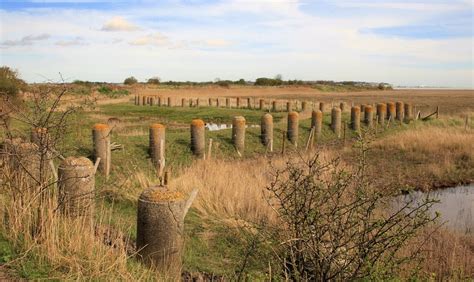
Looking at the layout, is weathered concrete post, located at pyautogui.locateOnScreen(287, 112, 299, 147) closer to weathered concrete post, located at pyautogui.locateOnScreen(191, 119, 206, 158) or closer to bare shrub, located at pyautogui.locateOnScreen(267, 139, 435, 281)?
weathered concrete post, located at pyautogui.locateOnScreen(191, 119, 206, 158)

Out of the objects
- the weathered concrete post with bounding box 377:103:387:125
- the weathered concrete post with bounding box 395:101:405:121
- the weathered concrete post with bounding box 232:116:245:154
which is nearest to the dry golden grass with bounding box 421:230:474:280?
the weathered concrete post with bounding box 232:116:245:154

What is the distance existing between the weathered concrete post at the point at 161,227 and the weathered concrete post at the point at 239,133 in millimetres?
9640

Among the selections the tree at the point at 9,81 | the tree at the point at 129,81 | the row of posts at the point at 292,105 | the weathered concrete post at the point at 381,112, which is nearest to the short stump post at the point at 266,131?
the row of posts at the point at 292,105

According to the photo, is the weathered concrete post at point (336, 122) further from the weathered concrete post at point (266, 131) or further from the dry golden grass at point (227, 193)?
the dry golden grass at point (227, 193)

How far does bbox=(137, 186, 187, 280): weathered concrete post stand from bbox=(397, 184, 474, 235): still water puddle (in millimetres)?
4560

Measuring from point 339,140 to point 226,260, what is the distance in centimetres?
1359

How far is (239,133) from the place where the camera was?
15289mm

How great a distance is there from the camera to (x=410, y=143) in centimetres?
1848

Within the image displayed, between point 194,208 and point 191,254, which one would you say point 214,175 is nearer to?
point 194,208

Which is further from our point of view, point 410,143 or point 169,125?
point 169,125

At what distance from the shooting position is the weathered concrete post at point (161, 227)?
18.1 feet

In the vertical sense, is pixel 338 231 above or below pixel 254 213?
above

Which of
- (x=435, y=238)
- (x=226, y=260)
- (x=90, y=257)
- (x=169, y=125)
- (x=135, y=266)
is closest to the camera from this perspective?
(x=90, y=257)

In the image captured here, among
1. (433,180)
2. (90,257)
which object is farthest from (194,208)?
(433,180)
